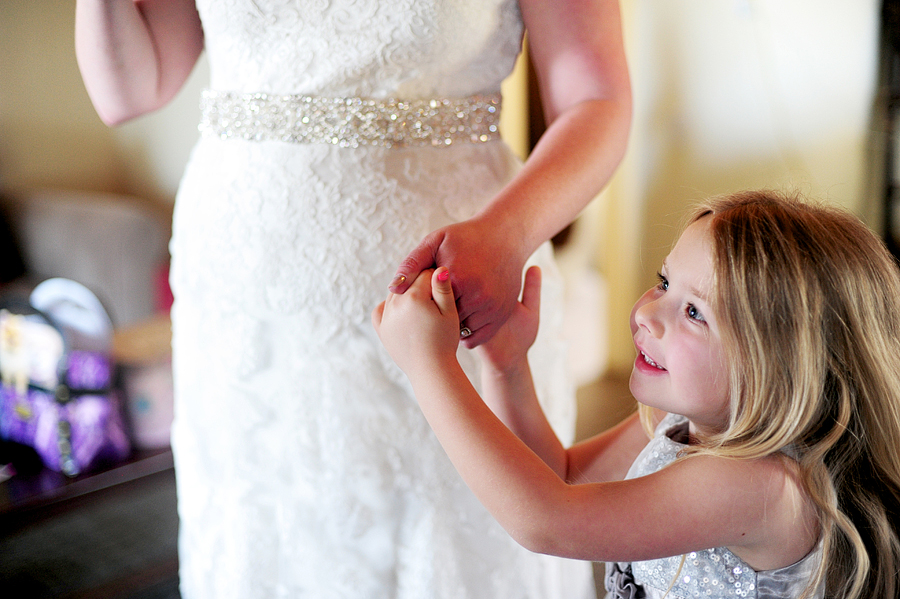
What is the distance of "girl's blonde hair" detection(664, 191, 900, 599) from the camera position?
69 cm

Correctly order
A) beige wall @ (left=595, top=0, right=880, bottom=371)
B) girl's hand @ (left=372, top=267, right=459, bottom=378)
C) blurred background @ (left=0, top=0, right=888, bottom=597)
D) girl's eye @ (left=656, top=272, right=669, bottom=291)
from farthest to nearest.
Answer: beige wall @ (left=595, top=0, right=880, bottom=371) < blurred background @ (left=0, top=0, right=888, bottom=597) < girl's eye @ (left=656, top=272, right=669, bottom=291) < girl's hand @ (left=372, top=267, right=459, bottom=378)

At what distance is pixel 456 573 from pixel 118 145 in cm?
157

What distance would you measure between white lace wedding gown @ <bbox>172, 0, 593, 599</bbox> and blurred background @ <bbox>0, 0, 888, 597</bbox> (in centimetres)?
47

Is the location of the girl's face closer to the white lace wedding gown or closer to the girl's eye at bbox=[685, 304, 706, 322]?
the girl's eye at bbox=[685, 304, 706, 322]

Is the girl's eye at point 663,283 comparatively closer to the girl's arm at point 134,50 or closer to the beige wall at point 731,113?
the girl's arm at point 134,50

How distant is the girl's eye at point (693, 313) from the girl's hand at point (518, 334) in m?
0.18

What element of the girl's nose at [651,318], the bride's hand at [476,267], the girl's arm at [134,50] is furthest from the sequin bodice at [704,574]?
the girl's arm at [134,50]

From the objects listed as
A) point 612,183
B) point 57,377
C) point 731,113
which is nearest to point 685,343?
point 57,377

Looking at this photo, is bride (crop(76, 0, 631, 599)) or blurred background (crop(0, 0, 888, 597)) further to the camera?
blurred background (crop(0, 0, 888, 597))

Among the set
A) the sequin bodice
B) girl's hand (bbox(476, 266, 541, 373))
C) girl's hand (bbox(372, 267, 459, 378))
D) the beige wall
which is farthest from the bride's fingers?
the beige wall

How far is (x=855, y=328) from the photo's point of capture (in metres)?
0.70

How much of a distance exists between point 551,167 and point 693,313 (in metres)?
0.21

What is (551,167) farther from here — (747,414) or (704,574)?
(704,574)

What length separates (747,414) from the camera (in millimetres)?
694
